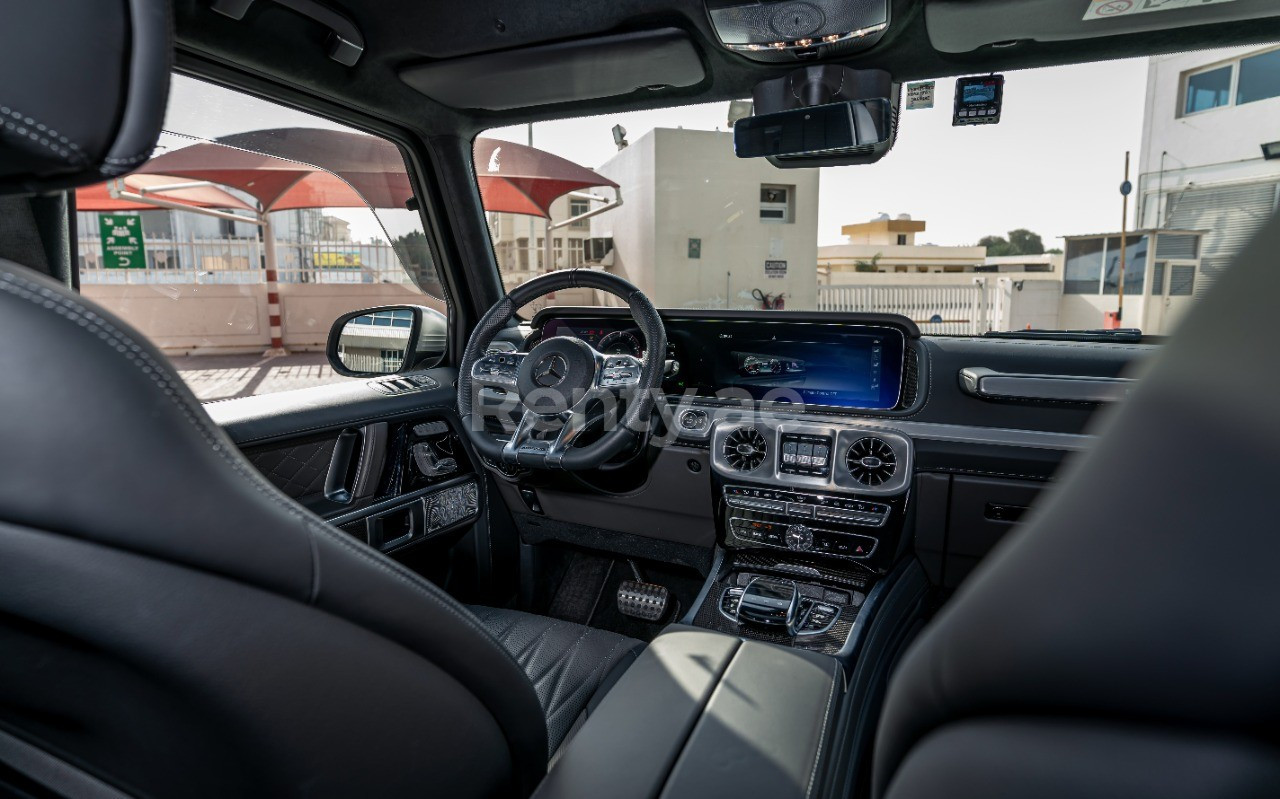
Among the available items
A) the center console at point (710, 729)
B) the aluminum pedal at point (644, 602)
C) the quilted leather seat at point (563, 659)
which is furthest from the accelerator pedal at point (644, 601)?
the center console at point (710, 729)

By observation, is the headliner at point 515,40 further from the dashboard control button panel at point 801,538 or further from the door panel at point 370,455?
the dashboard control button panel at point 801,538

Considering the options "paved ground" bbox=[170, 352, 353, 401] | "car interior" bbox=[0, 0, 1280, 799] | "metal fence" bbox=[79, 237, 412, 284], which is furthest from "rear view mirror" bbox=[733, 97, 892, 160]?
"paved ground" bbox=[170, 352, 353, 401]

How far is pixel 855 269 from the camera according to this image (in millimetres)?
2990

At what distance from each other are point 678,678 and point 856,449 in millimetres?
1287

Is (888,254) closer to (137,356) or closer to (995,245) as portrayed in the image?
(995,245)

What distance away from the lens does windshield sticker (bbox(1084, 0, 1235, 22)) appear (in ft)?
6.42

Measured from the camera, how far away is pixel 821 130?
238cm

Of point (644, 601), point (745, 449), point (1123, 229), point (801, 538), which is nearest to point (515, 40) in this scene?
point (745, 449)

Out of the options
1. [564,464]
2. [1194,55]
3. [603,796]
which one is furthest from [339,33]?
[1194,55]

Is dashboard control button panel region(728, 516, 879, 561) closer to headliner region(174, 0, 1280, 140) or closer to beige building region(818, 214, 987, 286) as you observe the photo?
beige building region(818, 214, 987, 286)

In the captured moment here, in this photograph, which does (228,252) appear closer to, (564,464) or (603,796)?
(564,464)

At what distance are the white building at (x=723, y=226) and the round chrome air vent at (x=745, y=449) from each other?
49cm

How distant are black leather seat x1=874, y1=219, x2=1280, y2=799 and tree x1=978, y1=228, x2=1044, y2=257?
2578 millimetres

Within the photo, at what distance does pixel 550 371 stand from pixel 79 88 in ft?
5.47
